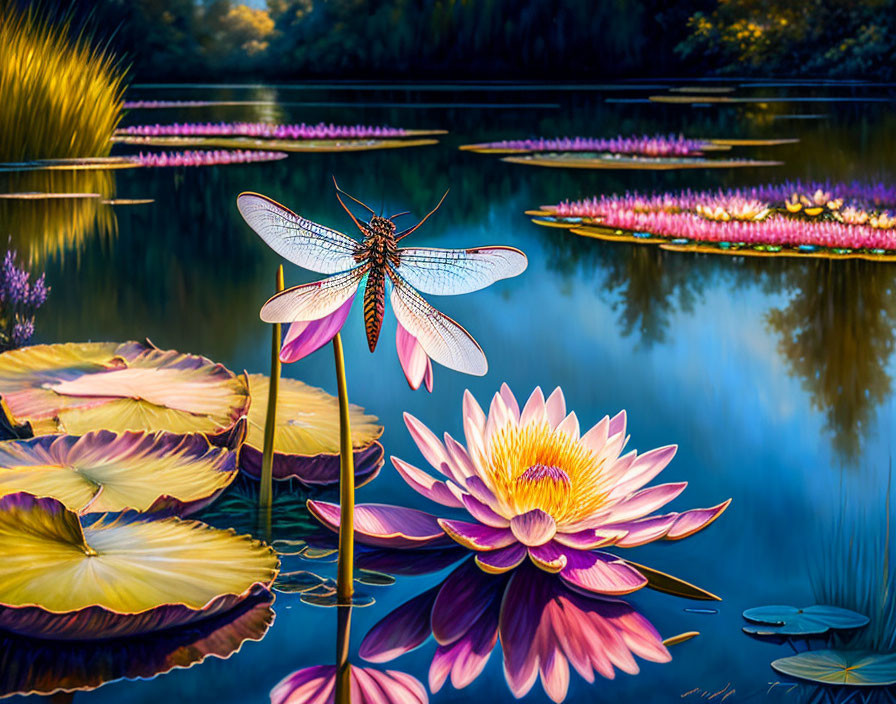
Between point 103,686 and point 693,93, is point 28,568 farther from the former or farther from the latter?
point 693,93

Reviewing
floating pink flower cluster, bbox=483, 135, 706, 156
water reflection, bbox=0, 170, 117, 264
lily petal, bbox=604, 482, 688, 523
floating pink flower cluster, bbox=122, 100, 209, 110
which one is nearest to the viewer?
lily petal, bbox=604, 482, 688, 523

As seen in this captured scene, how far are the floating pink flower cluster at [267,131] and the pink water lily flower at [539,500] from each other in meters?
11.5


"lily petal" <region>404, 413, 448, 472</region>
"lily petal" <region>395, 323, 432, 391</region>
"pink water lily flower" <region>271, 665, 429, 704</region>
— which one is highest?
"lily petal" <region>395, 323, 432, 391</region>

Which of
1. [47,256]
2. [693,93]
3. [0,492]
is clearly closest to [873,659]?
[0,492]

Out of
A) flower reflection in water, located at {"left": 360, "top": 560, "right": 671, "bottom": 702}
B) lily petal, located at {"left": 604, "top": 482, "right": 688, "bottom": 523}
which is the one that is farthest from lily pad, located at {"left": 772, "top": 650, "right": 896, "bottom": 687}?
lily petal, located at {"left": 604, "top": 482, "right": 688, "bottom": 523}

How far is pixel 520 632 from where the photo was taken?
1814 mm

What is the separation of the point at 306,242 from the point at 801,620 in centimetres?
114

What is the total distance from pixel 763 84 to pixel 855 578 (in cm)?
2602

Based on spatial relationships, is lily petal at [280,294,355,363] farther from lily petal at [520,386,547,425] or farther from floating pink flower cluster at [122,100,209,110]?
floating pink flower cluster at [122,100,209,110]

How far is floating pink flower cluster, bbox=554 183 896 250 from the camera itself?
648 centimetres

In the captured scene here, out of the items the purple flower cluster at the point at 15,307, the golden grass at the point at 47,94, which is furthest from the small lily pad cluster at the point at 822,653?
the golden grass at the point at 47,94

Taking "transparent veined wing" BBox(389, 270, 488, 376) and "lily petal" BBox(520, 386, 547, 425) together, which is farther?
"lily petal" BBox(520, 386, 547, 425)

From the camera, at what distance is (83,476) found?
7.04 feet

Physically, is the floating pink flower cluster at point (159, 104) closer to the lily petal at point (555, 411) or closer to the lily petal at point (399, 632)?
the lily petal at point (555, 411)
